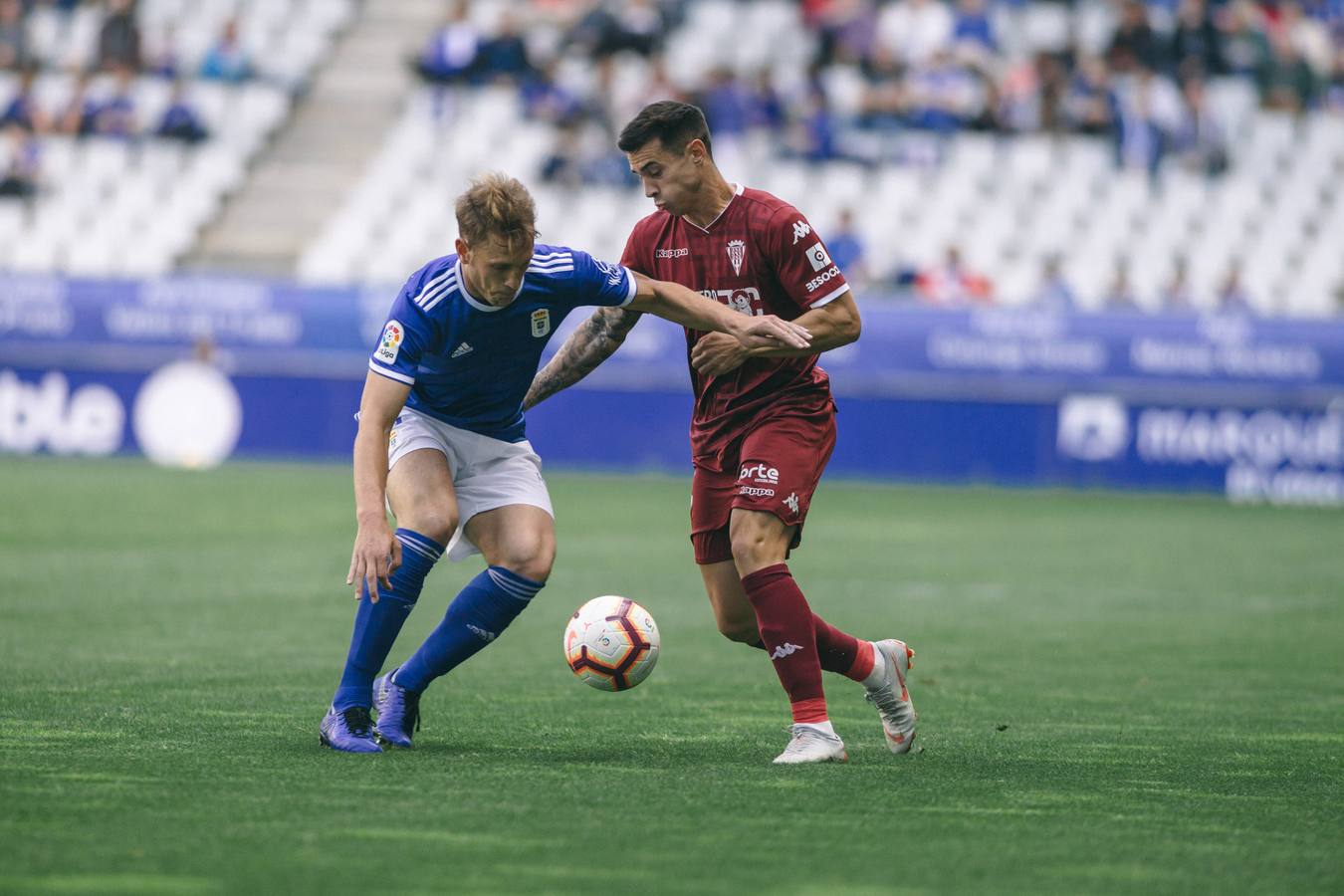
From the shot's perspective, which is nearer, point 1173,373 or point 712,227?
point 712,227

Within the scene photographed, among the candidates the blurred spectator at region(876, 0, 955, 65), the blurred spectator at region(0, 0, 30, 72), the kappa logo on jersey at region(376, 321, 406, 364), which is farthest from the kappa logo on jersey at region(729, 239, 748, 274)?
the blurred spectator at region(0, 0, 30, 72)

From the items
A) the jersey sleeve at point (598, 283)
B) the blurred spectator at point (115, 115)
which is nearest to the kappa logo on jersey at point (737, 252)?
the jersey sleeve at point (598, 283)

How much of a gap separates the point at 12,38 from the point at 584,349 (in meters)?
23.2

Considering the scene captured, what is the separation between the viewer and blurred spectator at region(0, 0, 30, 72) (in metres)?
27.1

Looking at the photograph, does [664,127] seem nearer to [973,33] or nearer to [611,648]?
[611,648]

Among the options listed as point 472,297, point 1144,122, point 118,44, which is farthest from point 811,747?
point 118,44

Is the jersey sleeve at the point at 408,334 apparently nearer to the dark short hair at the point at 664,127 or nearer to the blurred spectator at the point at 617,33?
the dark short hair at the point at 664,127

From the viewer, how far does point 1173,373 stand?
20297 millimetres

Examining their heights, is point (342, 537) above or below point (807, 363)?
below

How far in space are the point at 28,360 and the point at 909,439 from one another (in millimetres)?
9948

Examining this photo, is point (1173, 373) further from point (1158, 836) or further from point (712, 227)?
point (1158, 836)

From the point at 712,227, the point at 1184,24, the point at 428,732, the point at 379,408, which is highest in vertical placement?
the point at 1184,24

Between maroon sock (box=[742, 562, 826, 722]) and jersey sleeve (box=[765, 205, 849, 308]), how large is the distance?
0.97 m

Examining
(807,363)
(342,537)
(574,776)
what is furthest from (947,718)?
(342,537)
